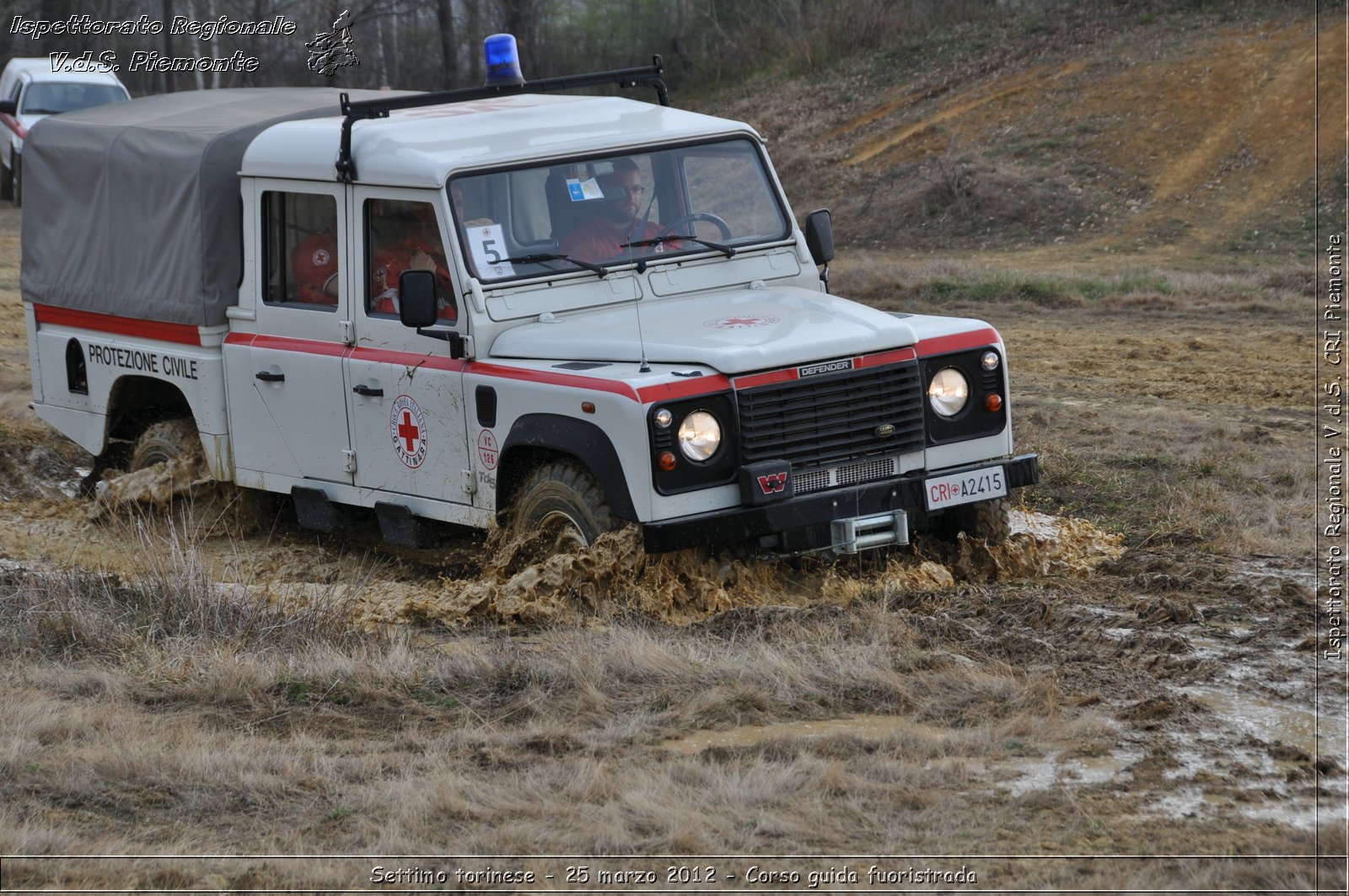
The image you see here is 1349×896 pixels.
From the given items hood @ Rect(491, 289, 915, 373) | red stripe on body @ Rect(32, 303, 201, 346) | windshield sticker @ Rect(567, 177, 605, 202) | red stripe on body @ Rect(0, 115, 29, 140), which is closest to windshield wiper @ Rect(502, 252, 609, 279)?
hood @ Rect(491, 289, 915, 373)

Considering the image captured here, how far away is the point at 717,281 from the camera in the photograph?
23.7 feet

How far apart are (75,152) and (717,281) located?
4050mm

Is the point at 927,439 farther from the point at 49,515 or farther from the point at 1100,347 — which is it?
the point at 1100,347

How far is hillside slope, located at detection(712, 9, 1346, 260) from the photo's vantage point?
19.3 meters

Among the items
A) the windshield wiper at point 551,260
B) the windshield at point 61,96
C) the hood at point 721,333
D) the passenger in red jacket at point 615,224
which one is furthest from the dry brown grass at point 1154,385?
the windshield at point 61,96

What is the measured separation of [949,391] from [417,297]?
2.24 meters

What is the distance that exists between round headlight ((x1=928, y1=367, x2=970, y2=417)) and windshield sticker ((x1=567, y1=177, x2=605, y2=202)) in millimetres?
1767

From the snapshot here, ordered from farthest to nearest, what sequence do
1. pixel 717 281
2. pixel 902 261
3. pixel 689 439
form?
pixel 902 261 < pixel 717 281 < pixel 689 439

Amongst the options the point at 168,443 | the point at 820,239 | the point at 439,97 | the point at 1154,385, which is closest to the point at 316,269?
the point at 439,97

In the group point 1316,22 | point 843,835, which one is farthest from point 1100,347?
point 1316,22

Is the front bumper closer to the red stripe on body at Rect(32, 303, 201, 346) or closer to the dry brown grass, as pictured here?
the dry brown grass

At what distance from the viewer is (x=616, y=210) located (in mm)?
7152

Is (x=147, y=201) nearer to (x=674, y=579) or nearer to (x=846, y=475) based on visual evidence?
(x=674, y=579)

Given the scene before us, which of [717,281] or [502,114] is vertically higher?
[502,114]
